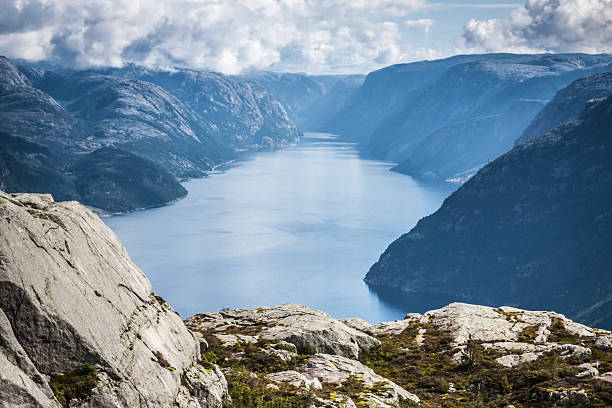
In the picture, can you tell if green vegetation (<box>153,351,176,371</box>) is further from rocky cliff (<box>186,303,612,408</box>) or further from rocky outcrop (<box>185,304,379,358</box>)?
rocky outcrop (<box>185,304,379,358</box>)

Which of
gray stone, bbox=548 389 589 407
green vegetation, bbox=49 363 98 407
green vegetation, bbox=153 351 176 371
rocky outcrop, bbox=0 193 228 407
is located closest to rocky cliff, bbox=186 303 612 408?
gray stone, bbox=548 389 589 407

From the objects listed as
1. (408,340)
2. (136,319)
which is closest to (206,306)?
(408,340)

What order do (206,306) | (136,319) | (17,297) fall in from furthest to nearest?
1. (206,306)
2. (136,319)
3. (17,297)

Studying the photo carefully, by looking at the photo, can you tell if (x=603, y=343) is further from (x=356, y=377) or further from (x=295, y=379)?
(x=295, y=379)

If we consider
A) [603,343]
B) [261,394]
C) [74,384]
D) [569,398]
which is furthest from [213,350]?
[603,343]

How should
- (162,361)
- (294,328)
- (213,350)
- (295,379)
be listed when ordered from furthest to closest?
1. (294,328)
2. (213,350)
3. (295,379)
4. (162,361)

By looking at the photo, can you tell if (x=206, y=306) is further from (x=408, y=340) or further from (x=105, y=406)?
(x=105, y=406)
